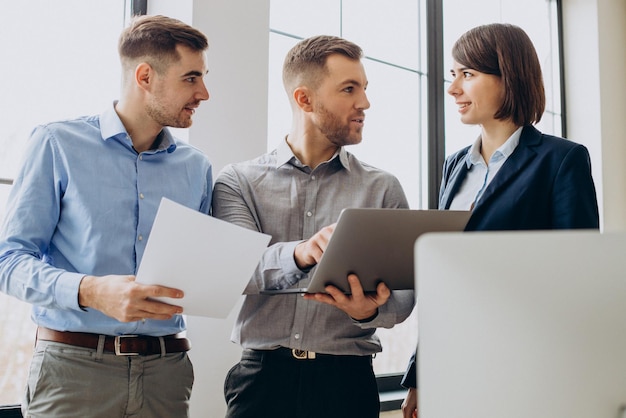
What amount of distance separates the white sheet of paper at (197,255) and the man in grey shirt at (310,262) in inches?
7.7

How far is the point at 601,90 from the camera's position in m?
4.04

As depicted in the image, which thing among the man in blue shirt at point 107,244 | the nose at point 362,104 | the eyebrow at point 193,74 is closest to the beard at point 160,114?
the man in blue shirt at point 107,244

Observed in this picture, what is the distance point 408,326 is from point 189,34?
1.97 m

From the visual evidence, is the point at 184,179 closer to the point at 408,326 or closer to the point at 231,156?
the point at 231,156

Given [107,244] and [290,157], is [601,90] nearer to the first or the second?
[290,157]

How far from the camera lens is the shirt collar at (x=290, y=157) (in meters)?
1.75

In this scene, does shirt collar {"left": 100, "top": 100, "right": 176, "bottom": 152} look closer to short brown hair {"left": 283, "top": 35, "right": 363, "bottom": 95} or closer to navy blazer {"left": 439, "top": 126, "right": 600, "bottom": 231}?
short brown hair {"left": 283, "top": 35, "right": 363, "bottom": 95}

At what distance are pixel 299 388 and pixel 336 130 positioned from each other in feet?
2.35

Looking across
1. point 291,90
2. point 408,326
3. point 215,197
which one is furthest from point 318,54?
point 408,326

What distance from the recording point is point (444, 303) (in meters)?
0.54

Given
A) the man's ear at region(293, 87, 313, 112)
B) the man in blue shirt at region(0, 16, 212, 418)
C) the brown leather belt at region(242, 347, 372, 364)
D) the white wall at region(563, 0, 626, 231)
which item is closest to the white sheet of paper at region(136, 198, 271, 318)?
the man in blue shirt at region(0, 16, 212, 418)

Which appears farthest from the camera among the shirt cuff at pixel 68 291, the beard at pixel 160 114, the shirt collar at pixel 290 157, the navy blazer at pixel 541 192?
the shirt collar at pixel 290 157

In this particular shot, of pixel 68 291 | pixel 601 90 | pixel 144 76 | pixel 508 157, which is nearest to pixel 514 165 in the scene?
pixel 508 157

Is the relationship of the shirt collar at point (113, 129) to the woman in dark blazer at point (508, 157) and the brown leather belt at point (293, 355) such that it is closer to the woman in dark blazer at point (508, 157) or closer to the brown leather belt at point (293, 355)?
the brown leather belt at point (293, 355)
